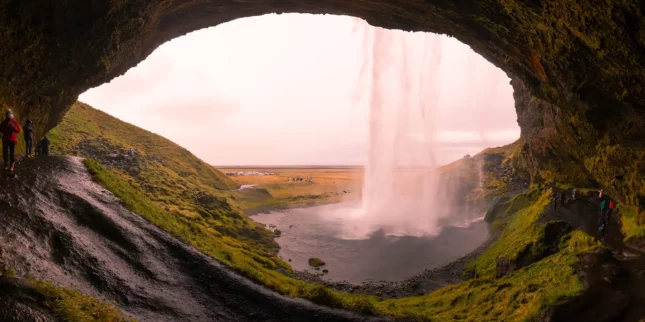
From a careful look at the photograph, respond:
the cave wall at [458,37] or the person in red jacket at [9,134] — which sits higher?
the cave wall at [458,37]

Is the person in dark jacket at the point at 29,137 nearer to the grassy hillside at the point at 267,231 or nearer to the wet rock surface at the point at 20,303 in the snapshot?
the grassy hillside at the point at 267,231

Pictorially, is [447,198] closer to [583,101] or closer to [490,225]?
[490,225]

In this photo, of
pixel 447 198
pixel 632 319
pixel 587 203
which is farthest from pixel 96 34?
pixel 447 198

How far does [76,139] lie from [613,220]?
210ft

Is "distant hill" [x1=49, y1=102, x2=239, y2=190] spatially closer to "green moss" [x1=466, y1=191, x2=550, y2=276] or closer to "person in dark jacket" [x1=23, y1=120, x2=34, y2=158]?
"person in dark jacket" [x1=23, y1=120, x2=34, y2=158]

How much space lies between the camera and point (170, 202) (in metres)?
43.2

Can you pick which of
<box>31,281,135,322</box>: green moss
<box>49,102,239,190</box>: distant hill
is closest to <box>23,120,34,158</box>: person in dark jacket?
<box>31,281,135,322</box>: green moss

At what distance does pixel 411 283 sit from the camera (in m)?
28.5

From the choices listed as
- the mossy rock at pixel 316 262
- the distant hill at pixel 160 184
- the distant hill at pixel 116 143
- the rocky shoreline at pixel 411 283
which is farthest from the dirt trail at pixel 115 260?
the distant hill at pixel 116 143

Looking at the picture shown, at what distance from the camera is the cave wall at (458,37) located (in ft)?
42.0

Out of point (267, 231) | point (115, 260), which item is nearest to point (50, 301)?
point (115, 260)

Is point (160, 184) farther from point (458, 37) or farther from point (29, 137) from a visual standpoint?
point (458, 37)

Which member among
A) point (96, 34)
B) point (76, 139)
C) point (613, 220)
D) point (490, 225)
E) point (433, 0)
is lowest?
point (490, 225)

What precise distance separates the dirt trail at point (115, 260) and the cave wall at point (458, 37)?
6.22 m
